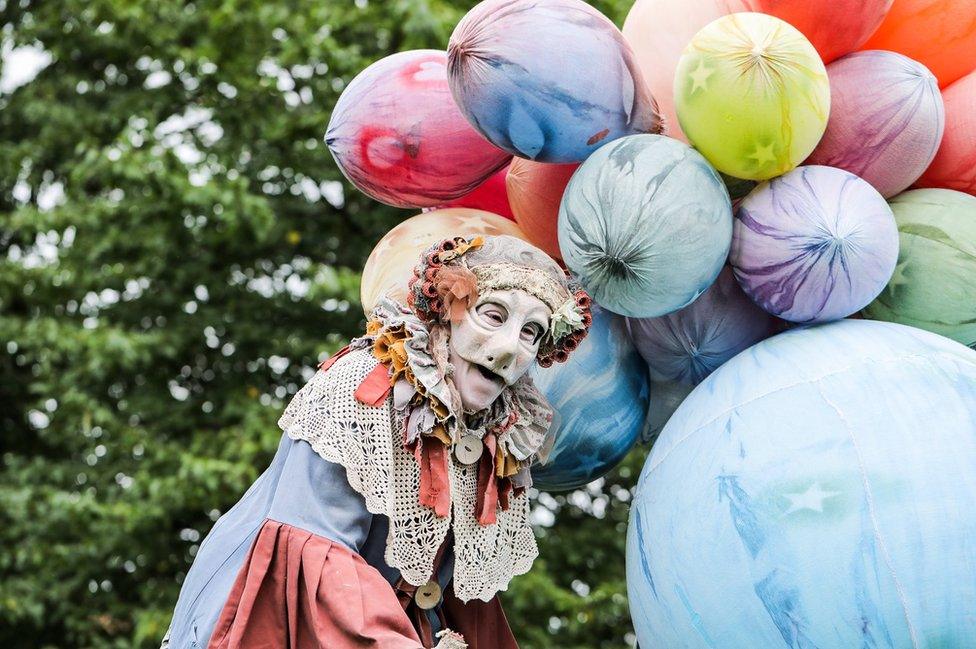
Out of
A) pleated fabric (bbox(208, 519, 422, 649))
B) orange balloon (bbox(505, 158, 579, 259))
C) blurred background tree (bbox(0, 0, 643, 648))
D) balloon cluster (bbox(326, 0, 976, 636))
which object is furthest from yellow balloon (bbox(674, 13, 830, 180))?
blurred background tree (bbox(0, 0, 643, 648))

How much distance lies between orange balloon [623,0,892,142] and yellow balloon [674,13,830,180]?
16 cm

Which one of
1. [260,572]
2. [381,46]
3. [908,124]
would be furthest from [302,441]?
[381,46]

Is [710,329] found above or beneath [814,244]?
beneath

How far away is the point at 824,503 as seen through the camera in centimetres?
238

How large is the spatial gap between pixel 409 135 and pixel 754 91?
0.79m

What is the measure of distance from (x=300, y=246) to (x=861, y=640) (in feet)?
16.6

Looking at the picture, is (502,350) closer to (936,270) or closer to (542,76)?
(542,76)

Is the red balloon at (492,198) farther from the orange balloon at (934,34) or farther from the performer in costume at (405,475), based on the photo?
the orange balloon at (934,34)

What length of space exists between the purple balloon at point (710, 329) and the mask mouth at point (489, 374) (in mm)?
428

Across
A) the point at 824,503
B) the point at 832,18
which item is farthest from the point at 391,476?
the point at 832,18

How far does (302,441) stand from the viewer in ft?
8.36

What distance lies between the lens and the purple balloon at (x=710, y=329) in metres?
2.80

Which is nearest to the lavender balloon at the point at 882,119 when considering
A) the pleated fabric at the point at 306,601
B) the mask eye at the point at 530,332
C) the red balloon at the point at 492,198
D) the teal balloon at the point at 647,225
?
the teal balloon at the point at 647,225

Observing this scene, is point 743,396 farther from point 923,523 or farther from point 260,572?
point 260,572
